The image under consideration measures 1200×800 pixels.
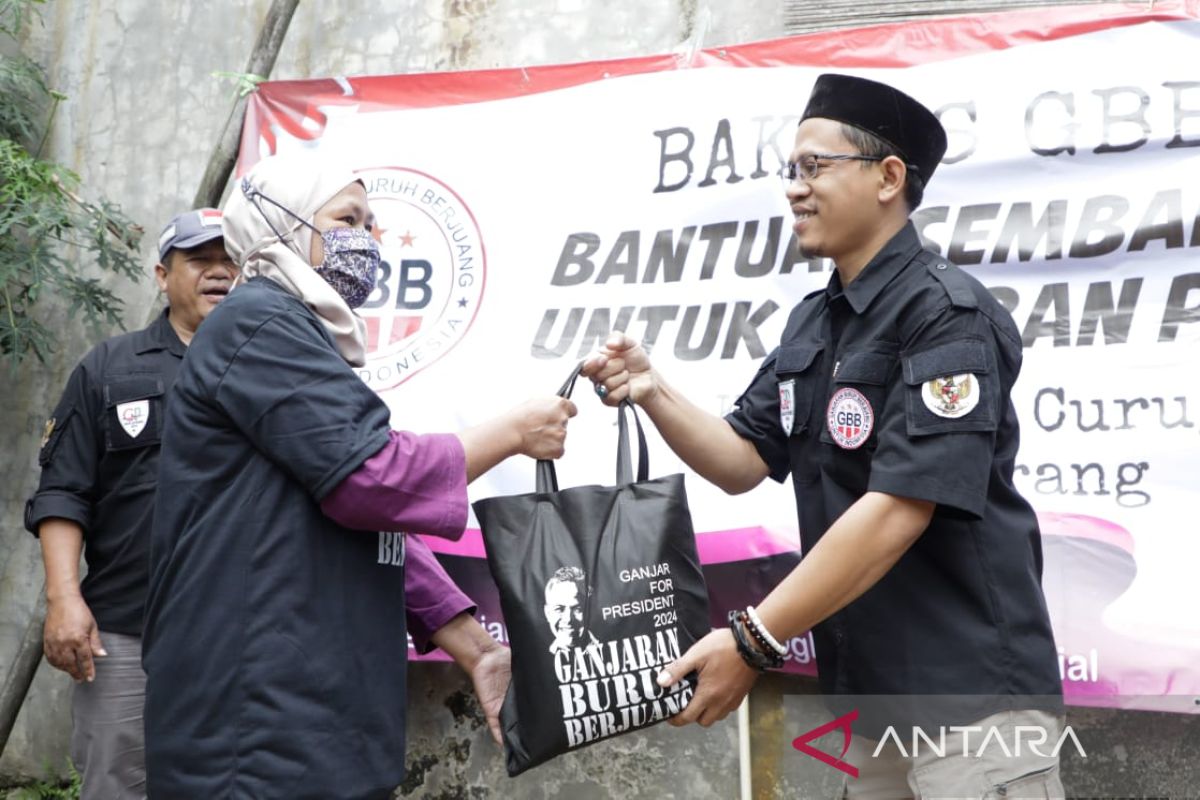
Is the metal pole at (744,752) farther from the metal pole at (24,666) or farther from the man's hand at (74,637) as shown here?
the metal pole at (24,666)

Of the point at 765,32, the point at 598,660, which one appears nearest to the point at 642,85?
the point at 765,32

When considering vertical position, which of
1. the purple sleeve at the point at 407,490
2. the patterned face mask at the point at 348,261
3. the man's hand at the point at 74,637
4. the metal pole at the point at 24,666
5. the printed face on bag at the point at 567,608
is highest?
the patterned face mask at the point at 348,261

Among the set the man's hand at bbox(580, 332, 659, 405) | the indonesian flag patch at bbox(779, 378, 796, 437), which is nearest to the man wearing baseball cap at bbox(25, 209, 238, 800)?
the man's hand at bbox(580, 332, 659, 405)

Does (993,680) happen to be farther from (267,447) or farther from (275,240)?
(275,240)

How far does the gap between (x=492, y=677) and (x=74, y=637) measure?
1.40 m

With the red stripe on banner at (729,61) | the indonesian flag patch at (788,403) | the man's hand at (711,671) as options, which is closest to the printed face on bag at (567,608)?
the man's hand at (711,671)

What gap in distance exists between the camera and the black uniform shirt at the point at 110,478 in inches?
131

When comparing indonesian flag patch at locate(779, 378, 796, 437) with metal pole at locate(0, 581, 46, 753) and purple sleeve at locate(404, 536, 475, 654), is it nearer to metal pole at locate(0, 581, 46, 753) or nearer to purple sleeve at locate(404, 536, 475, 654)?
purple sleeve at locate(404, 536, 475, 654)

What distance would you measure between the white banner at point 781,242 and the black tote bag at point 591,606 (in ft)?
4.11

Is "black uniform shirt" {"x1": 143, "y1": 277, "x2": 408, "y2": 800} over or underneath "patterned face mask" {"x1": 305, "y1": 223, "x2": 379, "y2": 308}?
underneath

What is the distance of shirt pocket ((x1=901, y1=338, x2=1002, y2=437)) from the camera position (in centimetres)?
204

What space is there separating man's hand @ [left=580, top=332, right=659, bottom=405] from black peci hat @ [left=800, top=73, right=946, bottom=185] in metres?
0.62

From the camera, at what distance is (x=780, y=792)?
12.0 feet

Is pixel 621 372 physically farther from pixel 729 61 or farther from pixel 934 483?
pixel 729 61
